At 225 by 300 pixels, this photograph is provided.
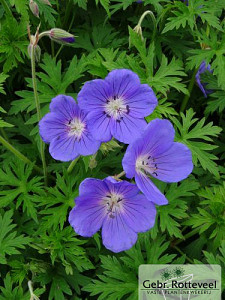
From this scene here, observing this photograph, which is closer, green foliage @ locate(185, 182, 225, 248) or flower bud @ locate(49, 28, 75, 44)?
flower bud @ locate(49, 28, 75, 44)

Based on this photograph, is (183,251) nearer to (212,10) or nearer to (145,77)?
(145,77)

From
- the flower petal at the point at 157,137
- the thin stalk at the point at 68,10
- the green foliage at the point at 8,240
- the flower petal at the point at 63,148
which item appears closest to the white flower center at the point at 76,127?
the flower petal at the point at 63,148

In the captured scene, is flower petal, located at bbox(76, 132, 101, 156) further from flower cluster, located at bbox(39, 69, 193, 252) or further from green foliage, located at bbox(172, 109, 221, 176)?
green foliage, located at bbox(172, 109, 221, 176)

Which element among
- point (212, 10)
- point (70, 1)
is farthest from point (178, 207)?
point (70, 1)

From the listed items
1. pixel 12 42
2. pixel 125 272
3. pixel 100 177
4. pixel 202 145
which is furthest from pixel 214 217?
pixel 12 42

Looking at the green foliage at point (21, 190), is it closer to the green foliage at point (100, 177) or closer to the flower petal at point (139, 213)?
the green foliage at point (100, 177)

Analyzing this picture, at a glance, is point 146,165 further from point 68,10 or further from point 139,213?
point 68,10

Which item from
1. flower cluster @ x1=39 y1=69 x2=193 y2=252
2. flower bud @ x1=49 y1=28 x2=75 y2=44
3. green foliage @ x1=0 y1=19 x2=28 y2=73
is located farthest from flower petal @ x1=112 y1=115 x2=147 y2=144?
green foliage @ x1=0 y1=19 x2=28 y2=73
